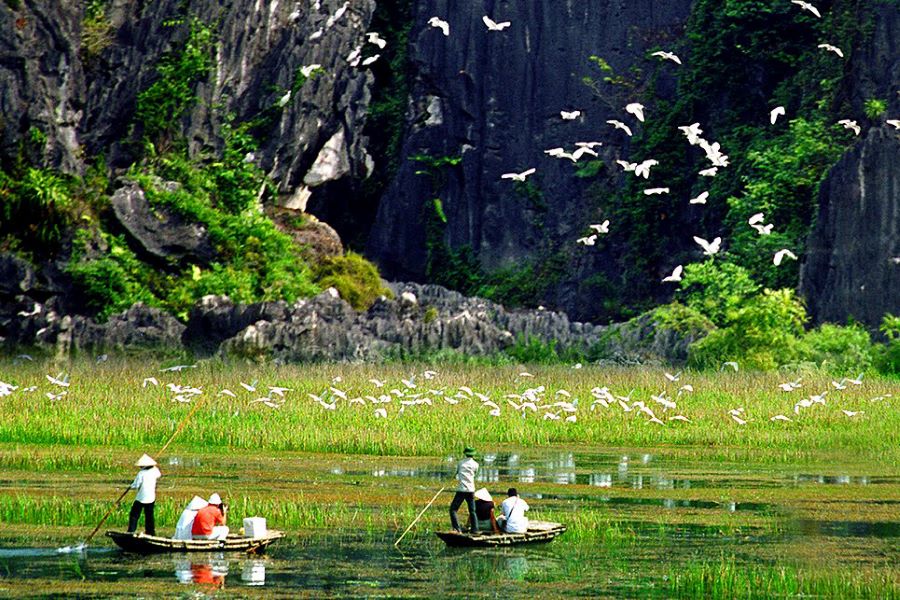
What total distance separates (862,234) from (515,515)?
2929cm

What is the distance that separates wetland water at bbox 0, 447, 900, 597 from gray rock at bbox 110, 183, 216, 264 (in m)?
23.0

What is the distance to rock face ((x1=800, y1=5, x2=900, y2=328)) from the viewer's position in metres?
48.4

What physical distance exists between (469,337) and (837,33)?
14.3 m

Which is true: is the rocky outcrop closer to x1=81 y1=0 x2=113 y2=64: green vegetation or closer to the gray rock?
the gray rock

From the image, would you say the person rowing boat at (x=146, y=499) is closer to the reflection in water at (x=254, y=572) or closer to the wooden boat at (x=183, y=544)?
the wooden boat at (x=183, y=544)

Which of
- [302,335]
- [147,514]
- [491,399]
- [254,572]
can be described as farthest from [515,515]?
[302,335]

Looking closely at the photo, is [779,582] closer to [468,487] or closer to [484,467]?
[468,487]

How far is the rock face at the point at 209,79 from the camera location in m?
51.8

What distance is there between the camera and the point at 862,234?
48500 millimetres

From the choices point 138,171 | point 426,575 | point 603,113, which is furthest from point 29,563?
point 603,113

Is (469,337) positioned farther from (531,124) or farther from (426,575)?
(426,575)

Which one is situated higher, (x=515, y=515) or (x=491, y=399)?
(x=491, y=399)

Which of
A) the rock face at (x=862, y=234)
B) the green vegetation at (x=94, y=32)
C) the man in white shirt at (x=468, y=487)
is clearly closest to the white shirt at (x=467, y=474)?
the man in white shirt at (x=468, y=487)

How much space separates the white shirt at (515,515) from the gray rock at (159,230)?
32.5m
